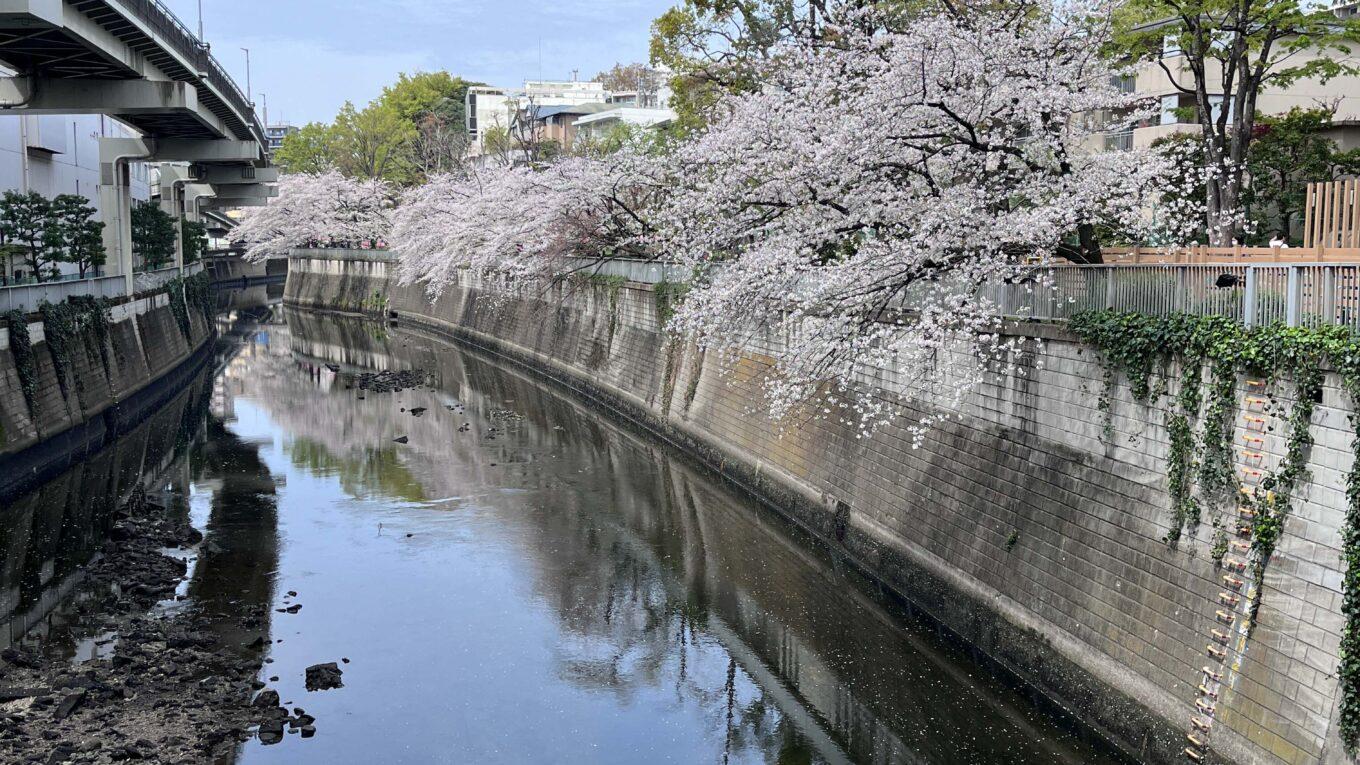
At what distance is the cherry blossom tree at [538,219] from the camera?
3547 centimetres

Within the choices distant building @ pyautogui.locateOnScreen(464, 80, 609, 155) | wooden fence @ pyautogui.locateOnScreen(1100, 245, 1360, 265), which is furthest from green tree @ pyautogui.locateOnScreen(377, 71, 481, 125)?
wooden fence @ pyautogui.locateOnScreen(1100, 245, 1360, 265)

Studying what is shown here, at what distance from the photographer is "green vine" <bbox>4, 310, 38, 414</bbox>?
2494 cm

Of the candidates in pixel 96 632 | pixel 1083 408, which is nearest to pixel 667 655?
pixel 1083 408

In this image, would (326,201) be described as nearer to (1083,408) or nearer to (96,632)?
(96,632)

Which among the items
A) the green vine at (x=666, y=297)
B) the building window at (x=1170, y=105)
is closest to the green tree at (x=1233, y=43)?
the building window at (x=1170, y=105)

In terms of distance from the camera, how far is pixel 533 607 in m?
17.7

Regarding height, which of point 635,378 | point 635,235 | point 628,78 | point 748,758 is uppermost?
point 628,78

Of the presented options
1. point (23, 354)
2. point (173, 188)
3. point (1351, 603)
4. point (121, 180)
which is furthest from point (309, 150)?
point (1351, 603)

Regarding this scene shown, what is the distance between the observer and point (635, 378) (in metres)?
33.7

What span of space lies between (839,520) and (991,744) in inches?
293

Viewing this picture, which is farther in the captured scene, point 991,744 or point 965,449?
point 965,449

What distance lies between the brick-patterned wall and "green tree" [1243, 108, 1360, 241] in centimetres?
1004

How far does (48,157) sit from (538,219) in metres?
17.1

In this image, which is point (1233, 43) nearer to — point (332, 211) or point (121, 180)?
point (121, 180)
